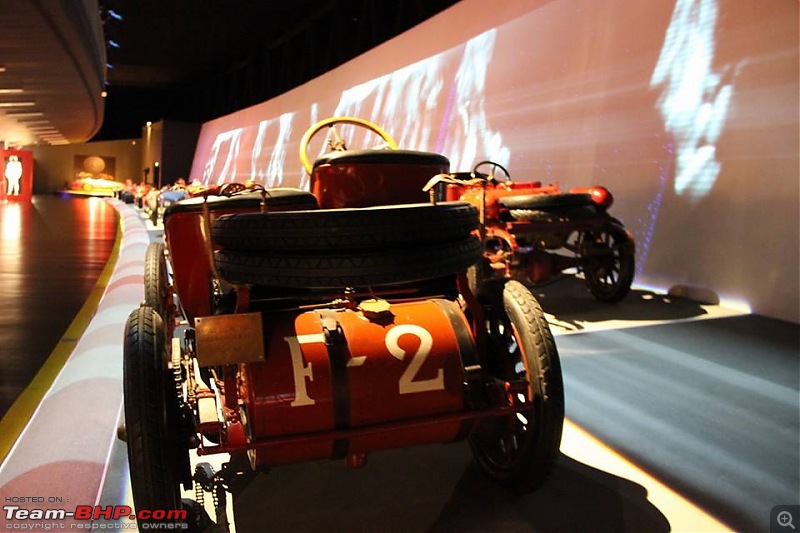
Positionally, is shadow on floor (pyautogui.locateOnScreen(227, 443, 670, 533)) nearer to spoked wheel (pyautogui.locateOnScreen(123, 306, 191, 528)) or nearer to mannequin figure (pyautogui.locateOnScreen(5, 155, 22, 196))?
spoked wheel (pyautogui.locateOnScreen(123, 306, 191, 528))

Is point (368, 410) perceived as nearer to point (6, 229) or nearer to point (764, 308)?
point (764, 308)

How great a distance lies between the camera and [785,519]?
1614mm

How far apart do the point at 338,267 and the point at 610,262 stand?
11.3 ft

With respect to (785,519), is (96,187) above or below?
above

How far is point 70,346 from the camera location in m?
3.05

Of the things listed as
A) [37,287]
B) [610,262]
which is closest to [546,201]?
[610,262]

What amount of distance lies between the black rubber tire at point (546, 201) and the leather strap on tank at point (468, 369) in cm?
240

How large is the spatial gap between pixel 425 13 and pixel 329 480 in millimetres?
9658

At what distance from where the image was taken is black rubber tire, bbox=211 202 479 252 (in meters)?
1.31

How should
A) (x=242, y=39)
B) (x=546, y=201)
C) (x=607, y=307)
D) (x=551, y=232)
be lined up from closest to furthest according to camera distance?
1. (x=546, y=201)
2. (x=551, y=232)
3. (x=607, y=307)
4. (x=242, y=39)

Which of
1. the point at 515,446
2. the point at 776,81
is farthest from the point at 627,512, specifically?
the point at 776,81

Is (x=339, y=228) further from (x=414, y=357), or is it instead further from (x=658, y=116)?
(x=658, y=116)

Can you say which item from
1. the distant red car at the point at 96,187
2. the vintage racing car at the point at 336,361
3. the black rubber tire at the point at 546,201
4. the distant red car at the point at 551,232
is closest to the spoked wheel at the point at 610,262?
the distant red car at the point at 551,232

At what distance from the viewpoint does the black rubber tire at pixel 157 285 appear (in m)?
2.76
